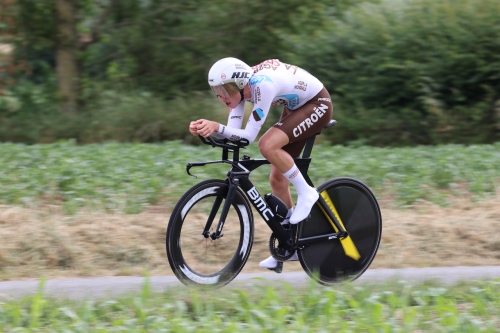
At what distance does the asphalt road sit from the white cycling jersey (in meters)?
1.17

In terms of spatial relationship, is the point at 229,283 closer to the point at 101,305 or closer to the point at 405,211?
the point at 101,305

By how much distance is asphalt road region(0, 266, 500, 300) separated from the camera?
5.69 m

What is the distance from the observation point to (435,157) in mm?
11328

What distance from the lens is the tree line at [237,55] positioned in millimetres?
16172

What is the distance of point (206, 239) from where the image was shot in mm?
5793

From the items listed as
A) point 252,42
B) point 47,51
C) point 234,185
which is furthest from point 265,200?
point 47,51

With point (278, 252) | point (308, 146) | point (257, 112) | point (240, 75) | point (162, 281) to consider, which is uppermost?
point (240, 75)

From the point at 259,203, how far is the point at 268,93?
0.95 metres

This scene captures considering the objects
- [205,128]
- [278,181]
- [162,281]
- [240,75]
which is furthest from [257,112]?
[162,281]

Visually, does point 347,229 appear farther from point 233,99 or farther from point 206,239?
point 233,99

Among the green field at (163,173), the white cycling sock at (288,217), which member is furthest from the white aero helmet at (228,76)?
the green field at (163,173)

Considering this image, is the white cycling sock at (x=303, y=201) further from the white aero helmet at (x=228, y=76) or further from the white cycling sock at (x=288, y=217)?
the white aero helmet at (x=228, y=76)

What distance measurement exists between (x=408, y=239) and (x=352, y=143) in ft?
26.6

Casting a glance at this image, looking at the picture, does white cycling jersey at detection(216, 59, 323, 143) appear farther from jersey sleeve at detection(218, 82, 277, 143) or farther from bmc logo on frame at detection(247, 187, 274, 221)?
bmc logo on frame at detection(247, 187, 274, 221)
